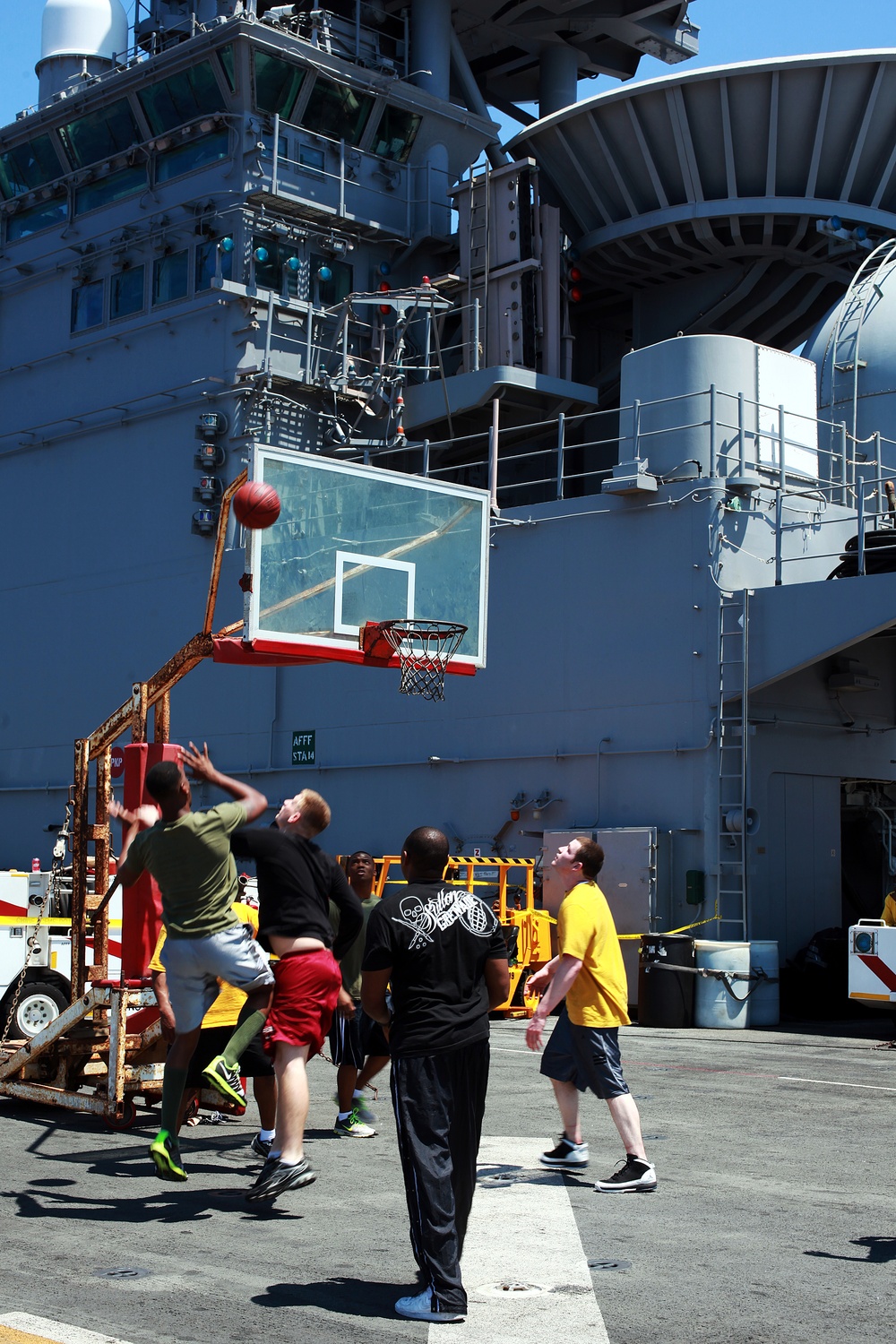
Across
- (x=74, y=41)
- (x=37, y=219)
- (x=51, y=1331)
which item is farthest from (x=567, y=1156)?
(x=74, y=41)

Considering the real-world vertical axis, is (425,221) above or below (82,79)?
below

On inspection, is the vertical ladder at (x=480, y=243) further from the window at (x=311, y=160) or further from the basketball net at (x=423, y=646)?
the basketball net at (x=423, y=646)

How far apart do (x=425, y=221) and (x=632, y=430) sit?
27.8 ft

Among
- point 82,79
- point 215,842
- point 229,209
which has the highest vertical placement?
point 82,79

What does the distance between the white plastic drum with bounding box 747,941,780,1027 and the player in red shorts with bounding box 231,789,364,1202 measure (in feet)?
37.8

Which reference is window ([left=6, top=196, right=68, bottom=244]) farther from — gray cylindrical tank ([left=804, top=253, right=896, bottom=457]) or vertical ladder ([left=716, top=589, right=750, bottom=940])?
vertical ladder ([left=716, top=589, right=750, bottom=940])

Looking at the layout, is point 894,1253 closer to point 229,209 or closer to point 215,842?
point 215,842

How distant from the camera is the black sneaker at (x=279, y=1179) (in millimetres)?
7016

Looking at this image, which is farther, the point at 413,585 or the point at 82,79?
the point at 82,79

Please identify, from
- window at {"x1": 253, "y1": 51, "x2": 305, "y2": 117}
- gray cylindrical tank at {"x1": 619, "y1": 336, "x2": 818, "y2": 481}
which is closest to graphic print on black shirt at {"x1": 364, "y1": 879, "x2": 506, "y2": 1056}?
gray cylindrical tank at {"x1": 619, "y1": 336, "x2": 818, "y2": 481}

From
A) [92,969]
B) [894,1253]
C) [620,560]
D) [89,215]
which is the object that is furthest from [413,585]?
[89,215]

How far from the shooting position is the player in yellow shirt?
8.13 meters

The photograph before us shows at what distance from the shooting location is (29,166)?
2905 cm

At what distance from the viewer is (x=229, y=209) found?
25031 millimetres
